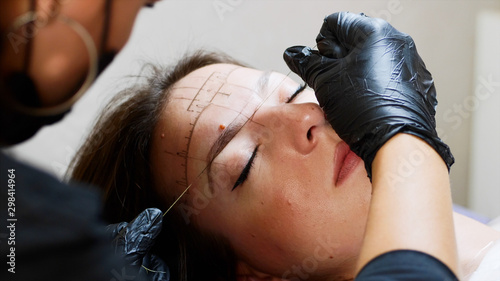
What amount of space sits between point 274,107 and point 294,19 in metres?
0.54

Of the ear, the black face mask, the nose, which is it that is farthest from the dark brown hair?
the black face mask

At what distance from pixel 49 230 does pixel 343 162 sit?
73cm

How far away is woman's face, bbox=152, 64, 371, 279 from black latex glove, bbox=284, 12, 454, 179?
9cm

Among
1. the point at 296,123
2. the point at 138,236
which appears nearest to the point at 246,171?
the point at 296,123

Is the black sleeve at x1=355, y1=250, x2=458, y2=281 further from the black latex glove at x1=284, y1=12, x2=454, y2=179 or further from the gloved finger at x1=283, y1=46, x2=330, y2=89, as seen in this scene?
the gloved finger at x1=283, y1=46, x2=330, y2=89

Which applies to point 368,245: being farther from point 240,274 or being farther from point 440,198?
point 240,274

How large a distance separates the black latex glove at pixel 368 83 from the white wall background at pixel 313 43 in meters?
0.40

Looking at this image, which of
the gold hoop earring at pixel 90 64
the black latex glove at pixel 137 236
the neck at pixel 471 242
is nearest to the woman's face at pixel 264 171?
the black latex glove at pixel 137 236

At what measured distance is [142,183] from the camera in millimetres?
1328

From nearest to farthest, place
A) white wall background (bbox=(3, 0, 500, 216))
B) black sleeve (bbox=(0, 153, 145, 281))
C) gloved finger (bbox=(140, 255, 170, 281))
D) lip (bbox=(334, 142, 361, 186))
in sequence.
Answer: black sleeve (bbox=(0, 153, 145, 281)) < lip (bbox=(334, 142, 361, 186)) < gloved finger (bbox=(140, 255, 170, 281)) < white wall background (bbox=(3, 0, 500, 216))

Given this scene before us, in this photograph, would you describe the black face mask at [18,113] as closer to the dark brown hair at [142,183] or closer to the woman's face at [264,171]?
the woman's face at [264,171]

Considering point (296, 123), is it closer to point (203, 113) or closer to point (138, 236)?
point (203, 113)

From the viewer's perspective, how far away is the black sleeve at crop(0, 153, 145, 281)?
47 cm

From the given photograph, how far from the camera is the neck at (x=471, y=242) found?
121cm
